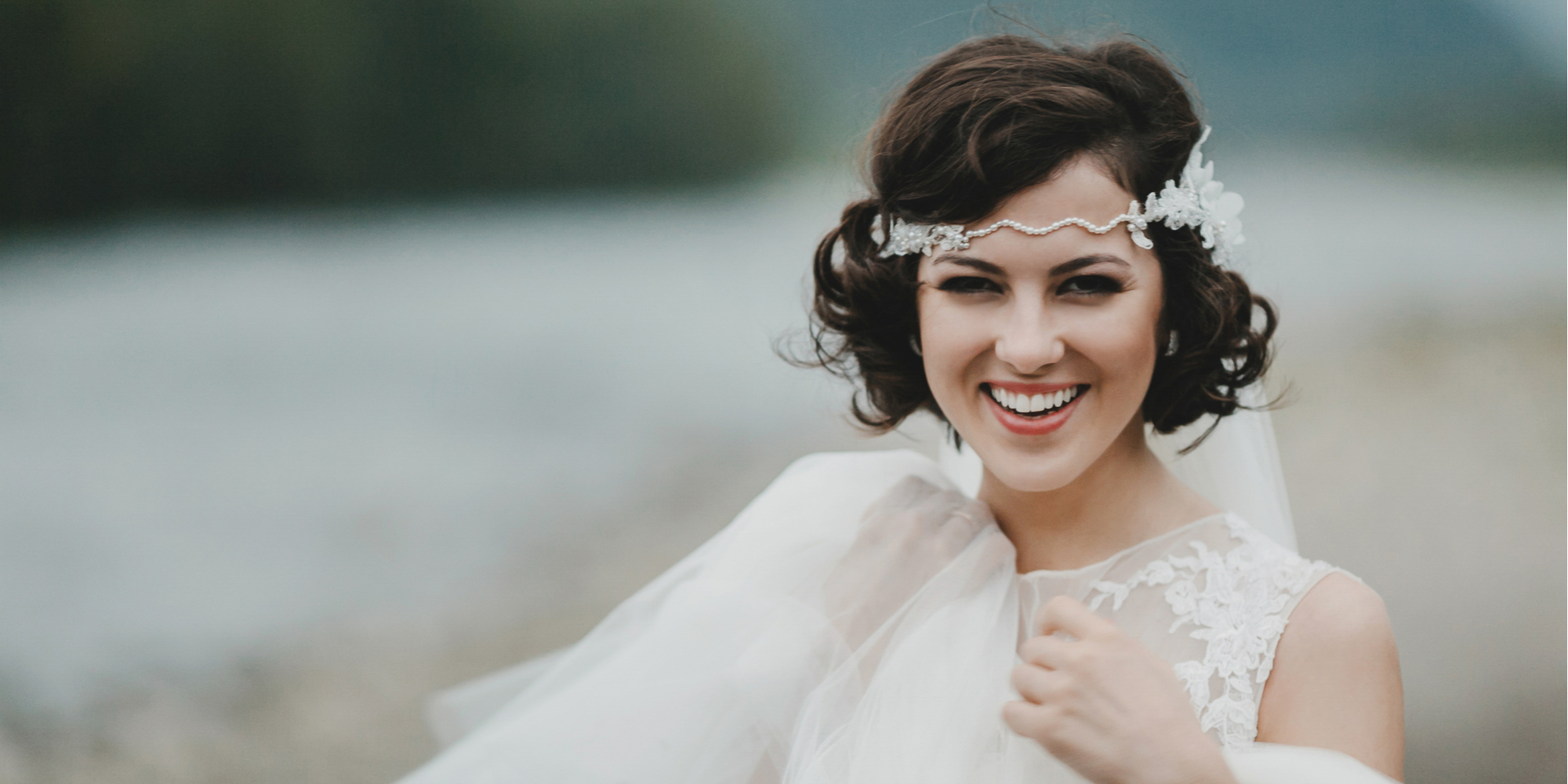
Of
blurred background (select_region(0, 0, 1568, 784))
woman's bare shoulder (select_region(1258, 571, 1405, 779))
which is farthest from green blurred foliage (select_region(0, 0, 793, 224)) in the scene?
woman's bare shoulder (select_region(1258, 571, 1405, 779))

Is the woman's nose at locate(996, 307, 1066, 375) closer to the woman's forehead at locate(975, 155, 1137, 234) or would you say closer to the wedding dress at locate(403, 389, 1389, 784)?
the woman's forehead at locate(975, 155, 1137, 234)

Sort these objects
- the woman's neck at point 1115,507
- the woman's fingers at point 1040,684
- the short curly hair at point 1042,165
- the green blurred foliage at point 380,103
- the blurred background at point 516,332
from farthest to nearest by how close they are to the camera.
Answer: the green blurred foliage at point 380,103 < the blurred background at point 516,332 < the woman's neck at point 1115,507 < the short curly hair at point 1042,165 < the woman's fingers at point 1040,684

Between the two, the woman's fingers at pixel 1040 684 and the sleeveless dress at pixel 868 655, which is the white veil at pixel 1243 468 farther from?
the woman's fingers at pixel 1040 684

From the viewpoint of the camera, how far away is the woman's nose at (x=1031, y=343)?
42.3 inches

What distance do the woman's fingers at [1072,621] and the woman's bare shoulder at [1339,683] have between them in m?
0.25

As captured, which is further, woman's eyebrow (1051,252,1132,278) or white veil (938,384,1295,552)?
white veil (938,384,1295,552)

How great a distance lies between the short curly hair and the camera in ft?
3.66

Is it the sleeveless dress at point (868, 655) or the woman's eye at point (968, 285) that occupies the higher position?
the woman's eye at point (968, 285)

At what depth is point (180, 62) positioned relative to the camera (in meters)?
4.95

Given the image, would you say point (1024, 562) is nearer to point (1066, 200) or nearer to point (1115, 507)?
point (1115, 507)

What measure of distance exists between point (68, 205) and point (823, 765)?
548 cm

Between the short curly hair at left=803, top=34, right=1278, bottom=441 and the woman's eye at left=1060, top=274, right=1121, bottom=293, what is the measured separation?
110mm

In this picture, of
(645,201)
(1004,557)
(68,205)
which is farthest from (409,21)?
(1004,557)

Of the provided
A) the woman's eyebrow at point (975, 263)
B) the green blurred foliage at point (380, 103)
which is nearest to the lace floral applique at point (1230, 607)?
the woman's eyebrow at point (975, 263)
